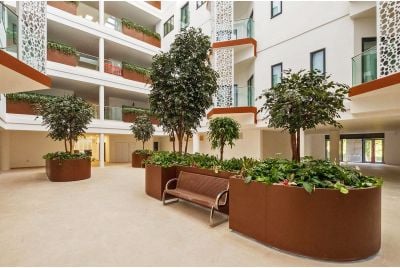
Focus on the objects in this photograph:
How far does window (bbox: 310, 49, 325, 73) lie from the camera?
10.1 meters

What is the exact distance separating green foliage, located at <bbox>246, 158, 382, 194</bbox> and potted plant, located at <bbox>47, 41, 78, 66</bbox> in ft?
45.5

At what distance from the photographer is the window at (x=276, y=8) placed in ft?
38.4

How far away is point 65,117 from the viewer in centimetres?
994

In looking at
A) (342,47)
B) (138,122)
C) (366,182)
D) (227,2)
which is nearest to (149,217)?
(366,182)

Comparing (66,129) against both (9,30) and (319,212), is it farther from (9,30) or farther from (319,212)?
(319,212)

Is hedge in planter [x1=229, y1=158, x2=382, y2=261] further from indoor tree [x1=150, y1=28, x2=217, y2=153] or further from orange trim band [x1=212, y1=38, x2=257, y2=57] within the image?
orange trim band [x1=212, y1=38, x2=257, y2=57]

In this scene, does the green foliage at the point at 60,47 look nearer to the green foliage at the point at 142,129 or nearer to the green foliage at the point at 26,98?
the green foliage at the point at 26,98

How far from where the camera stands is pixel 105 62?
52.3 ft

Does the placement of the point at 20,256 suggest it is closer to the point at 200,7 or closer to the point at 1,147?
the point at 1,147

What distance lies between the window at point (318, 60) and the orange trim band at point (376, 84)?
2.47 metres

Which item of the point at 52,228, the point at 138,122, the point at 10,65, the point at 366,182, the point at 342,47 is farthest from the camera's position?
the point at 138,122

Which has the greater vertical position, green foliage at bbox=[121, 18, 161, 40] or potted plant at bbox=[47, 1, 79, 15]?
green foliage at bbox=[121, 18, 161, 40]

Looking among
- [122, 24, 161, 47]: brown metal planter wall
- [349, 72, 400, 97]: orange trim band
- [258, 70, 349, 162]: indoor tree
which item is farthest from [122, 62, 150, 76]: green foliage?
[258, 70, 349, 162]: indoor tree

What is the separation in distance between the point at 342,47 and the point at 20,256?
11512 mm
